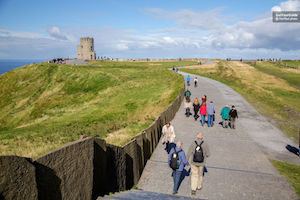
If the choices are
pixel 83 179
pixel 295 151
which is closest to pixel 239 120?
pixel 295 151

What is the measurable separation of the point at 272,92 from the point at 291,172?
4396 centimetres

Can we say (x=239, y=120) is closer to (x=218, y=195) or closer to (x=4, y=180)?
(x=218, y=195)

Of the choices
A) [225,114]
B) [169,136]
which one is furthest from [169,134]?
[225,114]

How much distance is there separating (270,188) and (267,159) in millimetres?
4033

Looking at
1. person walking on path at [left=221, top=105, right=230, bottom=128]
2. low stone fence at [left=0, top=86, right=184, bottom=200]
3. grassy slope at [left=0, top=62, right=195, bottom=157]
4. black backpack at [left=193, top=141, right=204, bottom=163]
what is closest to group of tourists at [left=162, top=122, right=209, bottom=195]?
black backpack at [left=193, top=141, right=204, bottom=163]

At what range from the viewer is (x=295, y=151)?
19000mm

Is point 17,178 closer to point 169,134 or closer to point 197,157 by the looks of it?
point 197,157

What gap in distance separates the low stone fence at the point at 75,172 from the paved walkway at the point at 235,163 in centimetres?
132

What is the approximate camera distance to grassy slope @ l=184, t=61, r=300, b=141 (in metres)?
30.3

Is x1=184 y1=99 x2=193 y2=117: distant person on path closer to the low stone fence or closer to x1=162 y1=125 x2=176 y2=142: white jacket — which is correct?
x1=162 y1=125 x2=176 y2=142: white jacket

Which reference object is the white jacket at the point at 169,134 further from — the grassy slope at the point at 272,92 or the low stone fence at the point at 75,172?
the grassy slope at the point at 272,92

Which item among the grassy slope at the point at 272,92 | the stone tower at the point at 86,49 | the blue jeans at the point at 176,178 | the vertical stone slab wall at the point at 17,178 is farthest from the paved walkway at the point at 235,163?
the stone tower at the point at 86,49

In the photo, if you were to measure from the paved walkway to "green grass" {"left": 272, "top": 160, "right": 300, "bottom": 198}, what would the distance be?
306 mm

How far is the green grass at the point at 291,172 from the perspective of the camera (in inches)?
553
